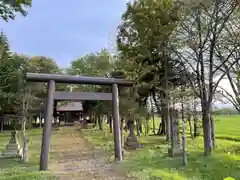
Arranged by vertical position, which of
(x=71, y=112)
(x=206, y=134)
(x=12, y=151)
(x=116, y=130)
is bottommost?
(x=12, y=151)

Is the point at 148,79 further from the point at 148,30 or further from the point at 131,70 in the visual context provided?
the point at 148,30

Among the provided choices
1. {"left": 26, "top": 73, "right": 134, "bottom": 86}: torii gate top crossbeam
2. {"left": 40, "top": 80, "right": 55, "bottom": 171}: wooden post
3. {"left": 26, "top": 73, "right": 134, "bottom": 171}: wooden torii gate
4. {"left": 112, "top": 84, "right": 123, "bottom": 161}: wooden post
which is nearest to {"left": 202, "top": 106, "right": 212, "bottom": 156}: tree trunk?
{"left": 26, "top": 73, "right": 134, "bottom": 171}: wooden torii gate

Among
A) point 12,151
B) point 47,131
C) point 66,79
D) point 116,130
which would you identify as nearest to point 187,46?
point 116,130

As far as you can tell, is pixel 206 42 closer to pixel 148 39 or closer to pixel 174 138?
pixel 148 39

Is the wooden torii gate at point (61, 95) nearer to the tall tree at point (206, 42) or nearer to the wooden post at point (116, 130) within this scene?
the wooden post at point (116, 130)

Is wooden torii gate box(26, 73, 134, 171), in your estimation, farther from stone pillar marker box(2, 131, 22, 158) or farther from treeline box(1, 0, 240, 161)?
stone pillar marker box(2, 131, 22, 158)

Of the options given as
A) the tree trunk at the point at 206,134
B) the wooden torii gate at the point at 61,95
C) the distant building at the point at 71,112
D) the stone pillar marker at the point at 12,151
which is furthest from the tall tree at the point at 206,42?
the distant building at the point at 71,112

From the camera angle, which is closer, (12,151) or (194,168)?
(194,168)

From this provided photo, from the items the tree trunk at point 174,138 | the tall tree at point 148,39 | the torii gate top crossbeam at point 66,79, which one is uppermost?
the tall tree at point 148,39

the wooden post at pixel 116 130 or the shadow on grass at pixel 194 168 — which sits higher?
the wooden post at pixel 116 130

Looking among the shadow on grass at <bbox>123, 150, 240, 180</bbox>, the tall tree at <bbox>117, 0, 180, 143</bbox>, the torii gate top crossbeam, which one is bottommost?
the shadow on grass at <bbox>123, 150, 240, 180</bbox>

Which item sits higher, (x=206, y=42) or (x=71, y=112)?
(x=206, y=42)

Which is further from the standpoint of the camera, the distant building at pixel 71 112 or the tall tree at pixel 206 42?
the distant building at pixel 71 112

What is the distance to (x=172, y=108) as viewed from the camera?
44.1 feet
